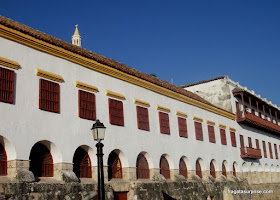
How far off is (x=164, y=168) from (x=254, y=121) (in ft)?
46.3

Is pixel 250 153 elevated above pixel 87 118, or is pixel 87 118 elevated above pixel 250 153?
pixel 87 118

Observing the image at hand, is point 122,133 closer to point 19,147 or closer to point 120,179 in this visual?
point 120,179

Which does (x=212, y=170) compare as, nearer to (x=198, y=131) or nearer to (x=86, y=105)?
(x=198, y=131)

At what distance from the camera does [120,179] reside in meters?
15.5

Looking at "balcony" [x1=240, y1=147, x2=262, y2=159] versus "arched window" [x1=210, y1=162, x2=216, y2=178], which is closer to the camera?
"arched window" [x1=210, y1=162, x2=216, y2=178]

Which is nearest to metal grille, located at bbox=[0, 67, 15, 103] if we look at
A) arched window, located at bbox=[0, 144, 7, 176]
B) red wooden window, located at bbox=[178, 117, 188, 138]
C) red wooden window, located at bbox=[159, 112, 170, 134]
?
arched window, located at bbox=[0, 144, 7, 176]

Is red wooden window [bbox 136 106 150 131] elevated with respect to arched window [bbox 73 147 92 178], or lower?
elevated

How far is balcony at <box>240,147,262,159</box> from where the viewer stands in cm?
2748

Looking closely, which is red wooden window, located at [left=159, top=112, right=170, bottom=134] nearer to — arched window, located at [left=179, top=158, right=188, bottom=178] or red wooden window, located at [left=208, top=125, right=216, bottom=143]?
arched window, located at [left=179, top=158, right=188, bottom=178]

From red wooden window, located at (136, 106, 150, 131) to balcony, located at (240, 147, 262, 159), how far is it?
Result: 40.9 ft

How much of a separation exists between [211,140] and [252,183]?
742 centimetres

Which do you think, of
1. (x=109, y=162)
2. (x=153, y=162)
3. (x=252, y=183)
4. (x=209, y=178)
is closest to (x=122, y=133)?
(x=109, y=162)

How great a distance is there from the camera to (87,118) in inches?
557

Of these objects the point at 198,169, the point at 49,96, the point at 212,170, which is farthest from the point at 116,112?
the point at 212,170
